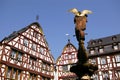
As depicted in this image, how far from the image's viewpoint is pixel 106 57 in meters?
26.1

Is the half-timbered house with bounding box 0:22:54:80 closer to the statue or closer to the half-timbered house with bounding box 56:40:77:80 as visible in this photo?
the half-timbered house with bounding box 56:40:77:80

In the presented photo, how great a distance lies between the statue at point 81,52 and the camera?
684cm

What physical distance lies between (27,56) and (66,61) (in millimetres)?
7470

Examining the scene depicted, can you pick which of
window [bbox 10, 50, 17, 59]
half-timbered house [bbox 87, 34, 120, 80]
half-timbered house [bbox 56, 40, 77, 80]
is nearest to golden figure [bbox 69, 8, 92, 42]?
window [bbox 10, 50, 17, 59]

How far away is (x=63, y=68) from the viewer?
89.1ft

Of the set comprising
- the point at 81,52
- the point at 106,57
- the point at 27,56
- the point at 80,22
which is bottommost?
the point at 81,52

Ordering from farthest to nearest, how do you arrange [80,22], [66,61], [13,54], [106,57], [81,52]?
[66,61], [106,57], [13,54], [80,22], [81,52]

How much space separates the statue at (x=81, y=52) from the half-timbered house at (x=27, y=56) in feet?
41.9

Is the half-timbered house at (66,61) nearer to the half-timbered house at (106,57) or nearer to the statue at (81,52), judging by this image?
the half-timbered house at (106,57)

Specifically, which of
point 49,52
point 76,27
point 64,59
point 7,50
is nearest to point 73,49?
point 64,59

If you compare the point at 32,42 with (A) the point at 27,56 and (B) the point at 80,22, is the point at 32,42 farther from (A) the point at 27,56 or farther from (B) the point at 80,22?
(B) the point at 80,22

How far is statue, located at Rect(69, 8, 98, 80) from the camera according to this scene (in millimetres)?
6836

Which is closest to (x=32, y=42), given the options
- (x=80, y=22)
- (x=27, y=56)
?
(x=27, y=56)

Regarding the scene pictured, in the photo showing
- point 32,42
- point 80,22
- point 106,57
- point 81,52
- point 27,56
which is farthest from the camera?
point 106,57
